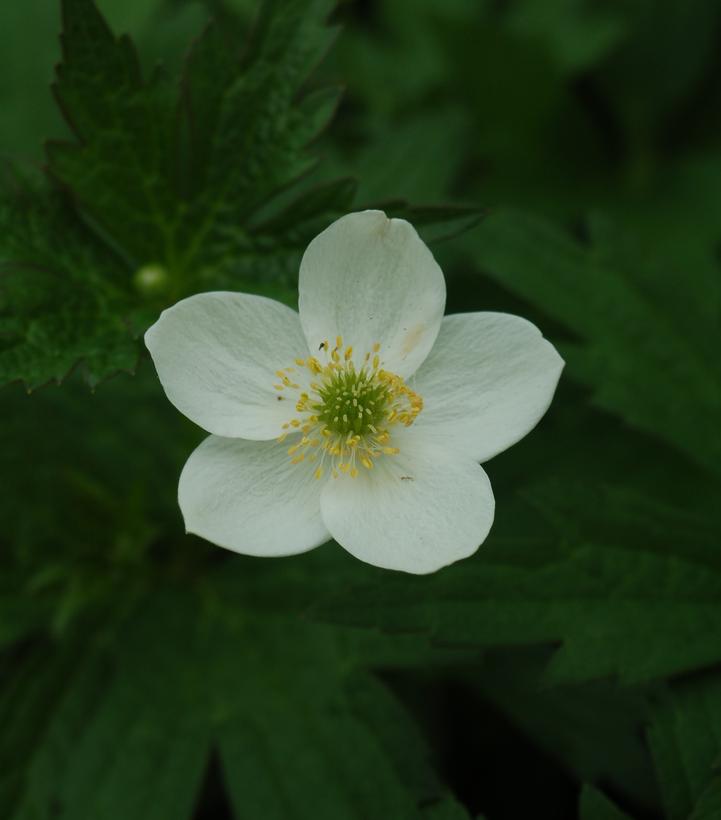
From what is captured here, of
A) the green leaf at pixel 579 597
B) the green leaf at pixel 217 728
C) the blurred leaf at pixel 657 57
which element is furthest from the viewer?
the blurred leaf at pixel 657 57

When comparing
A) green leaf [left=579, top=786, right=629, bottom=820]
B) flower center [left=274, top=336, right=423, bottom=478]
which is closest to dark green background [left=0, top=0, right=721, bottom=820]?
green leaf [left=579, top=786, right=629, bottom=820]

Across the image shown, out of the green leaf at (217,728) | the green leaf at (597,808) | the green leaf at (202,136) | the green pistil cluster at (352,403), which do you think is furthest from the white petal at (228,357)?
the green leaf at (597,808)

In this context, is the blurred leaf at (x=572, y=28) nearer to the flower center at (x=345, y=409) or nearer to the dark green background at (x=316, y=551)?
the dark green background at (x=316, y=551)

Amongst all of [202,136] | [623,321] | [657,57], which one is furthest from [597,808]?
[657,57]

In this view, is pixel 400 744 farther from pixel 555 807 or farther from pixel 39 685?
pixel 39 685

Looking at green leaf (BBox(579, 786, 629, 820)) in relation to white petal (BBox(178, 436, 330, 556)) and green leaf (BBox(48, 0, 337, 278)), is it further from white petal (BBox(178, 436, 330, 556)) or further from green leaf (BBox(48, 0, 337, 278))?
green leaf (BBox(48, 0, 337, 278))

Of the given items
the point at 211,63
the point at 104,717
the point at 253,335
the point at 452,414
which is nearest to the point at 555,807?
the point at 104,717

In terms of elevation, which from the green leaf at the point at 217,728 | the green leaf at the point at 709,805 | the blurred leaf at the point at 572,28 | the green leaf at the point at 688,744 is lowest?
the green leaf at the point at 217,728

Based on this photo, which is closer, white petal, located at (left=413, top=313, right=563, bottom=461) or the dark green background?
white petal, located at (left=413, top=313, right=563, bottom=461)
